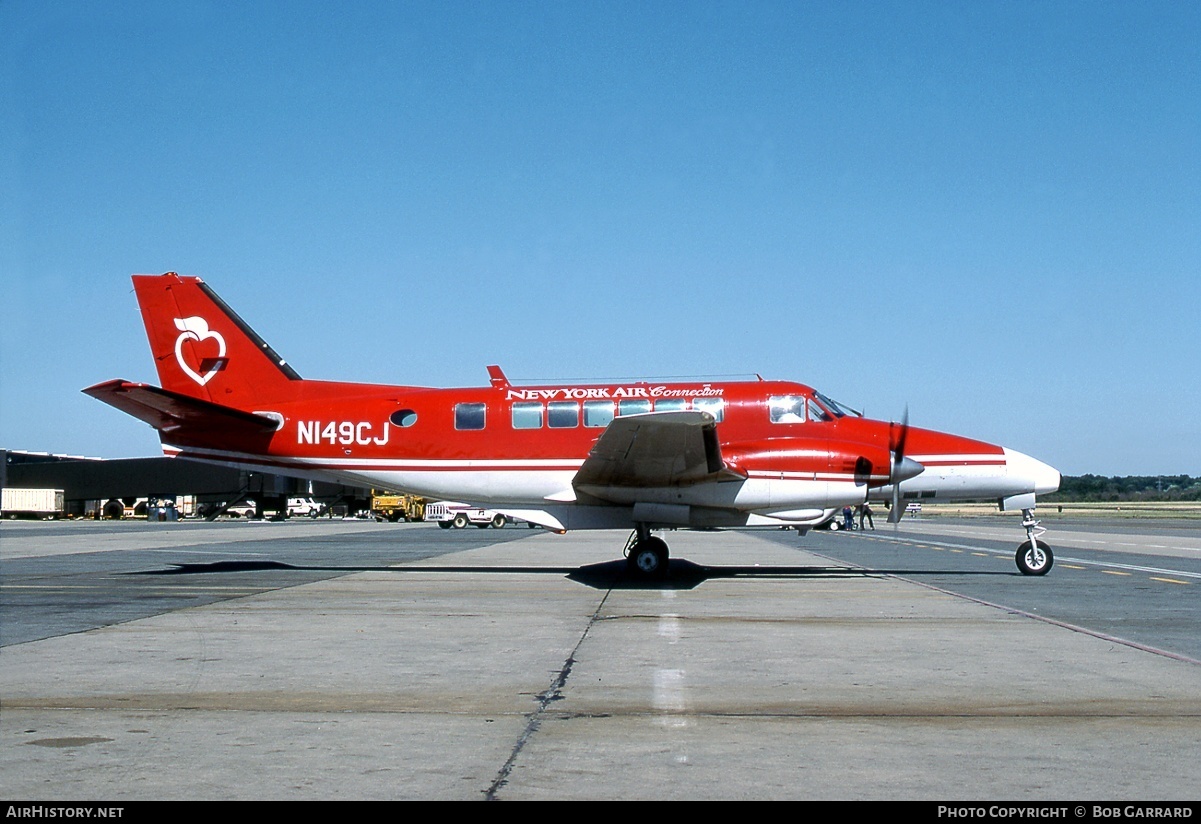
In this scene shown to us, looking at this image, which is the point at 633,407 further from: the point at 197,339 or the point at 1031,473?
the point at 197,339

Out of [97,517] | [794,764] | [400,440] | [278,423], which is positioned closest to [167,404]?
[278,423]

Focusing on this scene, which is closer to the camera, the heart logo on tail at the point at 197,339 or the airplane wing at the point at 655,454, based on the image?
the airplane wing at the point at 655,454

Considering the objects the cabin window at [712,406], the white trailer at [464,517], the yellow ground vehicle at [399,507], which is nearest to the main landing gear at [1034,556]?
the cabin window at [712,406]

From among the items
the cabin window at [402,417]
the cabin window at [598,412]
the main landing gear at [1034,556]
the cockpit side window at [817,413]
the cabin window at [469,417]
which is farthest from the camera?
the cabin window at [402,417]

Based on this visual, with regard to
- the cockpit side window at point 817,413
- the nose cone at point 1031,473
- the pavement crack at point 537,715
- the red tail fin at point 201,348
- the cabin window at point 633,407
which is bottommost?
the pavement crack at point 537,715

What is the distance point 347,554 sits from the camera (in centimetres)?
2719

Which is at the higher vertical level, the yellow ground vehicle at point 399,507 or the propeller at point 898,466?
the propeller at point 898,466

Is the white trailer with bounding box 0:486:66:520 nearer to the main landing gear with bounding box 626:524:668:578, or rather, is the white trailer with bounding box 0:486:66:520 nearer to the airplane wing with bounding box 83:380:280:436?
the airplane wing with bounding box 83:380:280:436

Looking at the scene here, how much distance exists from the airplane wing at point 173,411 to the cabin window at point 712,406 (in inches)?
325

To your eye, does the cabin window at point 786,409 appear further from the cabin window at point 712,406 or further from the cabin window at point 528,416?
the cabin window at point 528,416

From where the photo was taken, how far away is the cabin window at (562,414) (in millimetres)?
19891

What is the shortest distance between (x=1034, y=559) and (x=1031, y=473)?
1571 millimetres

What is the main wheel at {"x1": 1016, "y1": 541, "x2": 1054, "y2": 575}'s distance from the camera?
1883 cm
